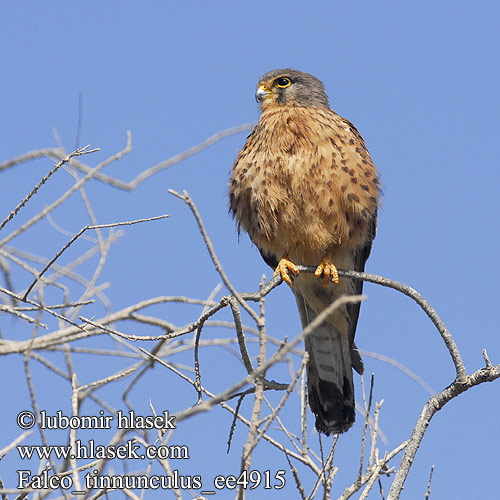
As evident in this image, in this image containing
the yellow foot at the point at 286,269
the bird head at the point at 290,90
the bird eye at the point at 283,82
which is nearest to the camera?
the yellow foot at the point at 286,269

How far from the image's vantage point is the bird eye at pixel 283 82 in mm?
4348

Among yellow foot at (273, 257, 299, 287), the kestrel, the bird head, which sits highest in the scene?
the bird head

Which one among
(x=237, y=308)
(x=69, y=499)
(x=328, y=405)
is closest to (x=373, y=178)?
(x=328, y=405)

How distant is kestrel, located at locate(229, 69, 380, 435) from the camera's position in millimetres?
3729

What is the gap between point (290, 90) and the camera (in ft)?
14.1

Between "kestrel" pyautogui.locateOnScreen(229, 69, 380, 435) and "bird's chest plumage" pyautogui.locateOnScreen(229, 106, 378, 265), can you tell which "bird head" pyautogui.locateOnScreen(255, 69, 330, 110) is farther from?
"bird's chest plumage" pyautogui.locateOnScreen(229, 106, 378, 265)

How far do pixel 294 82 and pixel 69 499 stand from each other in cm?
273

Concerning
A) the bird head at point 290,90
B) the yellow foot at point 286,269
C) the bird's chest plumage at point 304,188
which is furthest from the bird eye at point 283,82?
the yellow foot at point 286,269

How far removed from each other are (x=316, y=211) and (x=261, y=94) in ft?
3.19

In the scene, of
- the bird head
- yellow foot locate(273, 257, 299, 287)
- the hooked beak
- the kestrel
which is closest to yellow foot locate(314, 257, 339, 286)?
the kestrel

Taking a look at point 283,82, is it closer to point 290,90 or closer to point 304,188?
point 290,90

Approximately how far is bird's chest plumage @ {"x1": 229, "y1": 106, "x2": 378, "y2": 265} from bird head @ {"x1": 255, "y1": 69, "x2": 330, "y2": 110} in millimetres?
267

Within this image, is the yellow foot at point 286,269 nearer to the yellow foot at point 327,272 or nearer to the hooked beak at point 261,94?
the yellow foot at point 327,272

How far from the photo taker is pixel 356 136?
4090 mm
